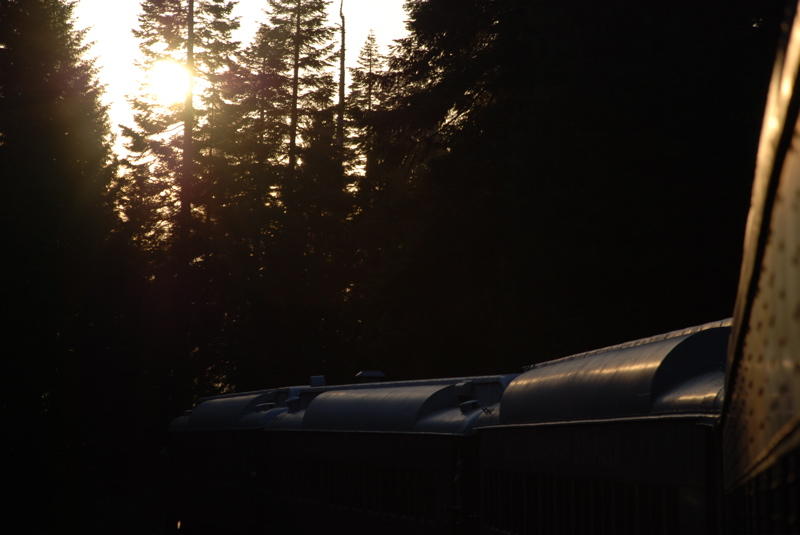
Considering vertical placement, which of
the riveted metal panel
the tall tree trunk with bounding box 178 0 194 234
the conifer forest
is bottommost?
the riveted metal panel

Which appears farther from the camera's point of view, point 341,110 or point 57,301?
point 341,110

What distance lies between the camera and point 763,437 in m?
2.60

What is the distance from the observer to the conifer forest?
28.7 meters

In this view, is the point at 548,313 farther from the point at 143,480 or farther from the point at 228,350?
the point at 228,350

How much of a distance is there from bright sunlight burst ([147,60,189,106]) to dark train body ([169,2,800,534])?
94.1 feet

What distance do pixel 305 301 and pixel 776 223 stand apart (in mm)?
53151

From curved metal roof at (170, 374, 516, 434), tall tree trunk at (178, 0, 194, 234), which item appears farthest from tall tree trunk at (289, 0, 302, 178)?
curved metal roof at (170, 374, 516, 434)

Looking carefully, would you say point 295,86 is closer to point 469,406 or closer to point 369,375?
point 369,375

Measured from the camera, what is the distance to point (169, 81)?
58125 mm

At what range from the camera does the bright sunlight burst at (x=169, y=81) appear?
190 feet

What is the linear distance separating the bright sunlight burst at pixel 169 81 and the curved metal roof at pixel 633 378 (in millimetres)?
47028

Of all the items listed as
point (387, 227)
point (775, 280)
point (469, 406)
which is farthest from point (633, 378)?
point (387, 227)

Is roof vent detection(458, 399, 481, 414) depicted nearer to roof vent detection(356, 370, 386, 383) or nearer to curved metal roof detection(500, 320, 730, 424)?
curved metal roof detection(500, 320, 730, 424)

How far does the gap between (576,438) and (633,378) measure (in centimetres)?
174
